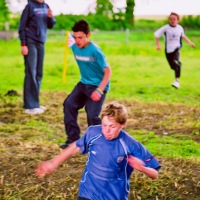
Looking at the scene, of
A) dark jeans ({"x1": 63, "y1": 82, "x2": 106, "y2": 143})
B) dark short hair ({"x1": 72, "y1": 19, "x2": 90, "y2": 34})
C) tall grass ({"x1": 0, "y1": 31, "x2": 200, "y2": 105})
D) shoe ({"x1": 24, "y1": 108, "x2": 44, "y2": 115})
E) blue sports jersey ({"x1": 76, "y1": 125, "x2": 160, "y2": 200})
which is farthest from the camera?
tall grass ({"x1": 0, "y1": 31, "x2": 200, "y2": 105})

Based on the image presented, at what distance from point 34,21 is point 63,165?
4213 millimetres

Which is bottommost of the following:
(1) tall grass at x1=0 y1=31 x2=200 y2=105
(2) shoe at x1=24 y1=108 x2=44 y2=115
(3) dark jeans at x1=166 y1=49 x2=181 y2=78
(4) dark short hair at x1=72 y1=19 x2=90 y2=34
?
(1) tall grass at x1=0 y1=31 x2=200 y2=105

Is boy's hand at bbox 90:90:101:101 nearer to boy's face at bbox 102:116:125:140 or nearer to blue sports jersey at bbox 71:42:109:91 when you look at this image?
blue sports jersey at bbox 71:42:109:91

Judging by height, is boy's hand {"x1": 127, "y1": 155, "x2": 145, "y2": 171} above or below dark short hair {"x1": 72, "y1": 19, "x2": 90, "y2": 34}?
below

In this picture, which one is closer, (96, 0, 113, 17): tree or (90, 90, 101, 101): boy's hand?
(90, 90, 101, 101): boy's hand

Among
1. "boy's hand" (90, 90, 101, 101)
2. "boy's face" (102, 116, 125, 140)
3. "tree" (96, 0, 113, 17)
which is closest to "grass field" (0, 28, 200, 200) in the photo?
"boy's hand" (90, 90, 101, 101)

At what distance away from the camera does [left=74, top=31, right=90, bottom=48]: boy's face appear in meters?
6.75

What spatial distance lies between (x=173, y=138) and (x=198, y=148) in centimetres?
82

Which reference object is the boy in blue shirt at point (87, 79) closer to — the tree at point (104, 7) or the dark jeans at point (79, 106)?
the dark jeans at point (79, 106)

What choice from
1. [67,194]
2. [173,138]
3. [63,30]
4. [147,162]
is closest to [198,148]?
[173,138]

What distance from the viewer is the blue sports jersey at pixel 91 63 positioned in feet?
22.4

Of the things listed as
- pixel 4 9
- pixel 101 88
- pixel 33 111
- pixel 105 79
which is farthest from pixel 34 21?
pixel 101 88

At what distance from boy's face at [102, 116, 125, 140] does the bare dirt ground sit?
140 centimetres

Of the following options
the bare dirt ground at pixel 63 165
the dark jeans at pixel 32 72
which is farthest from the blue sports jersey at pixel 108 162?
the dark jeans at pixel 32 72
